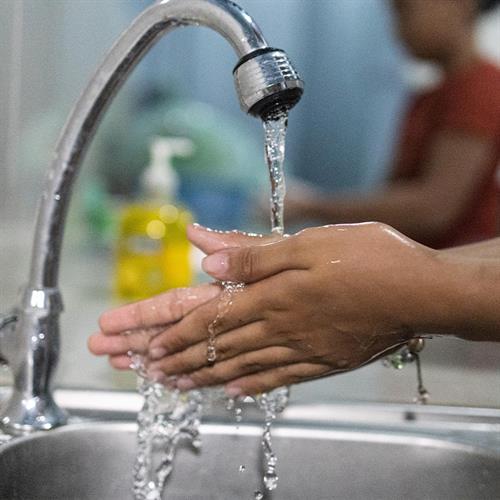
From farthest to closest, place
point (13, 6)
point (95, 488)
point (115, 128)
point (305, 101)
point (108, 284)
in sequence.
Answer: point (305, 101) → point (115, 128) → point (108, 284) → point (13, 6) → point (95, 488)

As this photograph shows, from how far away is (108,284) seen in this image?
1.50m

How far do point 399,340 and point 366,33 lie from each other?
9.16 ft

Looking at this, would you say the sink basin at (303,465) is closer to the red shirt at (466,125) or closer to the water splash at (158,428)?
the water splash at (158,428)

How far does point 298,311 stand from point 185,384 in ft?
0.54

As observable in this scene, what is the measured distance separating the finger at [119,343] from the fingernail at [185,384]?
0.13 ft

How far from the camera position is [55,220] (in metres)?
0.72

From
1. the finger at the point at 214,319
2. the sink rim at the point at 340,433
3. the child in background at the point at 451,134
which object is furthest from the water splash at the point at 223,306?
the child in background at the point at 451,134

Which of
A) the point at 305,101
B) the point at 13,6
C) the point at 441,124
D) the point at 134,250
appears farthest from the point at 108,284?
the point at 305,101

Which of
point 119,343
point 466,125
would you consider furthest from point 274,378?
point 466,125

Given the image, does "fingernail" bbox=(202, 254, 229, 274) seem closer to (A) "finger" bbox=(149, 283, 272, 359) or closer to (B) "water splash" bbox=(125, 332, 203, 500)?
(A) "finger" bbox=(149, 283, 272, 359)

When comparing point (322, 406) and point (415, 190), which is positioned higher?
point (415, 190)

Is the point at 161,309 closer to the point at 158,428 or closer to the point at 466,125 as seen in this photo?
the point at 158,428

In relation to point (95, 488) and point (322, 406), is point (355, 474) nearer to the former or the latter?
point (322, 406)

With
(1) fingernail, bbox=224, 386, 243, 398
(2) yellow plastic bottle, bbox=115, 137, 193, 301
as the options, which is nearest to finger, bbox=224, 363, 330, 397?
(1) fingernail, bbox=224, 386, 243, 398
